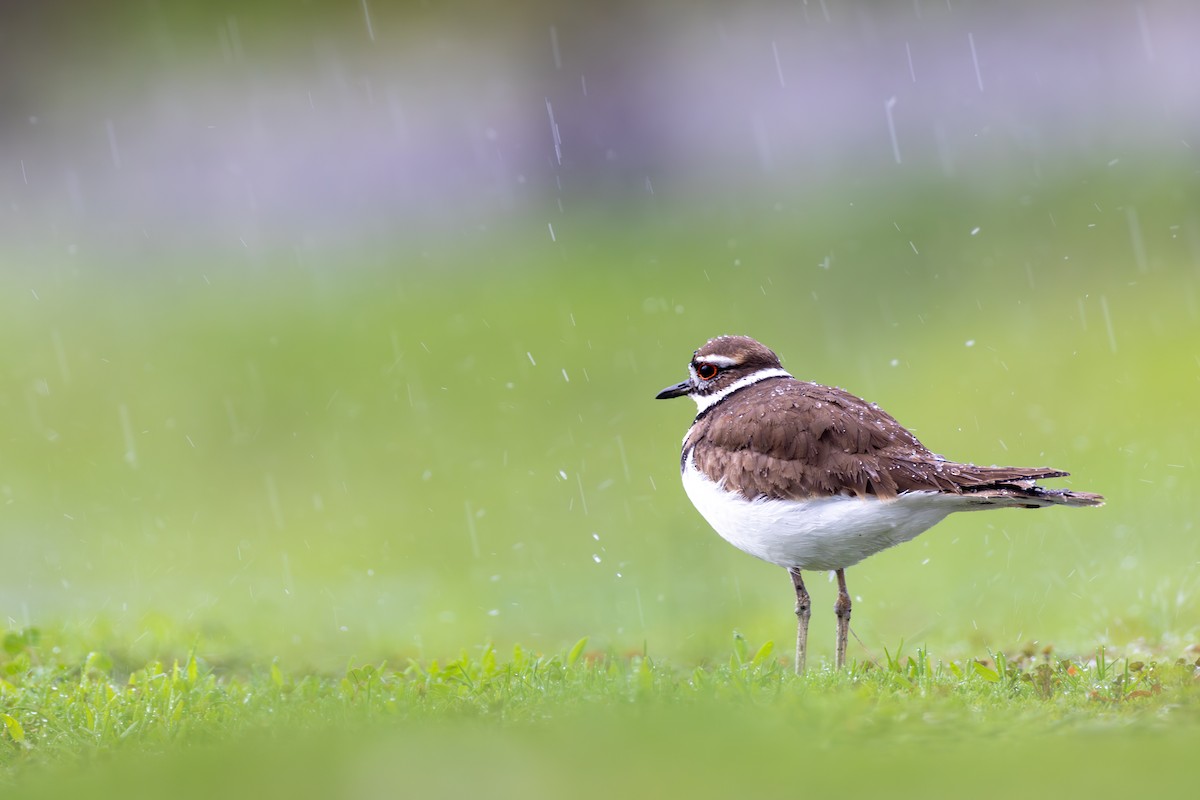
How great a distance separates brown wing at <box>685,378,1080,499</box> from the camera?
8.29 meters

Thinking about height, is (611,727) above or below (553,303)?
below

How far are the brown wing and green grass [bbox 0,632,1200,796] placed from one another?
1.21m

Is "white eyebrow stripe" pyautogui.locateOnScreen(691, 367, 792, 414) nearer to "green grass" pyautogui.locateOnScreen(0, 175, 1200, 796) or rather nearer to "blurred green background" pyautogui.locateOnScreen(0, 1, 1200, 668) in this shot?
"green grass" pyautogui.locateOnScreen(0, 175, 1200, 796)

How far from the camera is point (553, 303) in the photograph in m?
24.2

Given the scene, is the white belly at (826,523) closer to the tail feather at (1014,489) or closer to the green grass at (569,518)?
the tail feather at (1014,489)

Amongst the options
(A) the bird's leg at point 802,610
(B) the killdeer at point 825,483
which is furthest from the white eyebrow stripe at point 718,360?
(A) the bird's leg at point 802,610

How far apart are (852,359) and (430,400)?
7.04m

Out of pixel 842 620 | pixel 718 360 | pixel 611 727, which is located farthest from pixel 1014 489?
pixel 611 727

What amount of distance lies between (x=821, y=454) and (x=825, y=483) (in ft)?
0.85

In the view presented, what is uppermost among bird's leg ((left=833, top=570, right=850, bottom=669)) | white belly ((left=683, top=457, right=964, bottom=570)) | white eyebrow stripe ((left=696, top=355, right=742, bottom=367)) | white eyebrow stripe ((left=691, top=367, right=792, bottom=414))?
white eyebrow stripe ((left=696, top=355, right=742, bottom=367))

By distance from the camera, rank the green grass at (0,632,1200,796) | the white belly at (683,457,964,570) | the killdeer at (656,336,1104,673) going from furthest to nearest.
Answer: the white belly at (683,457,964,570) < the killdeer at (656,336,1104,673) < the green grass at (0,632,1200,796)

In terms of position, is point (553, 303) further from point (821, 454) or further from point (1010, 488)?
point (1010, 488)

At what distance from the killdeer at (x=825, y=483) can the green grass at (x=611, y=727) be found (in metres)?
0.81

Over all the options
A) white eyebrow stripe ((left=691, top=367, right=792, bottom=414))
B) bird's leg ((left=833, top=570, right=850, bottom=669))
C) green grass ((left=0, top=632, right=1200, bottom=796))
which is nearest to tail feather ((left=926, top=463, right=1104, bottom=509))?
green grass ((left=0, top=632, right=1200, bottom=796))
